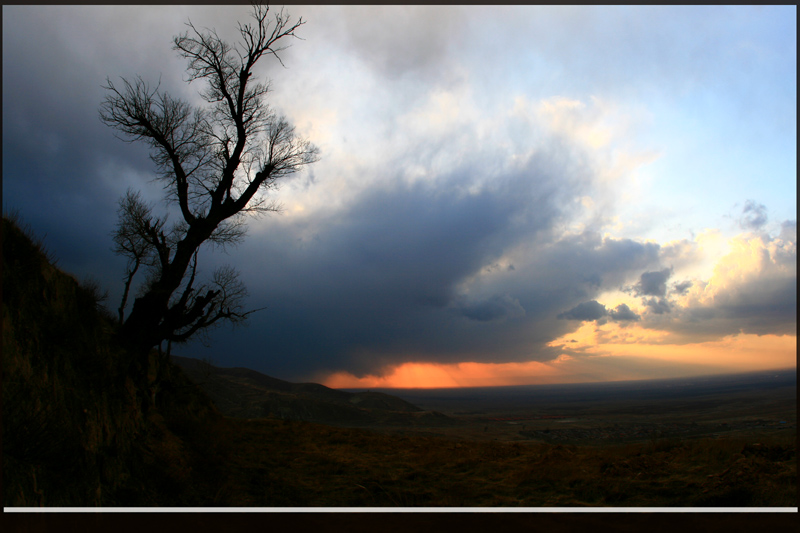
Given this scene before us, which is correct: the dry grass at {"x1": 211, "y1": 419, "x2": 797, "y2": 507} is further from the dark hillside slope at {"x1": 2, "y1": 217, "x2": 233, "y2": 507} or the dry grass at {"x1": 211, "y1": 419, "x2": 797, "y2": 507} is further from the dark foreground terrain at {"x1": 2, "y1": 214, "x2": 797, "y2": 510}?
the dark hillside slope at {"x1": 2, "y1": 217, "x2": 233, "y2": 507}

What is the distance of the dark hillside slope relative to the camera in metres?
4.93

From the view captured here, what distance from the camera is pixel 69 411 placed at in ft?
20.2

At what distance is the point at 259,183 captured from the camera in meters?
10.7

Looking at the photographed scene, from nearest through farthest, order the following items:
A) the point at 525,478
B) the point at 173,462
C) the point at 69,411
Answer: the point at 69,411 → the point at 173,462 → the point at 525,478

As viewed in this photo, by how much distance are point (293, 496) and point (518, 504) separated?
16.7ft

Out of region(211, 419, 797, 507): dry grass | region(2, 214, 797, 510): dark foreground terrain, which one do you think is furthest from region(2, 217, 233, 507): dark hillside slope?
region(211, 419, 797, 507): dry grass

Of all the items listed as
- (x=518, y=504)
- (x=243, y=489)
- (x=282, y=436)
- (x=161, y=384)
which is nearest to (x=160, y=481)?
(x=243, y=489)

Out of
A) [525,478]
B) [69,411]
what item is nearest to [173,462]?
[69,411]

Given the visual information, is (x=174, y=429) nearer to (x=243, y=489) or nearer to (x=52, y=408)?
(x=243, y=489)

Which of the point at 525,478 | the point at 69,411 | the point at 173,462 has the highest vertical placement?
the point at 69,411

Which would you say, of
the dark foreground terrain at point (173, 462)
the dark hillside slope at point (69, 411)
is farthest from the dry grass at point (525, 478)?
the dark hillside slope at point (69, 411)

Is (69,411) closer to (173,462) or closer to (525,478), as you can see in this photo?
(173,462)

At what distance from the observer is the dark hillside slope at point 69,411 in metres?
4.93

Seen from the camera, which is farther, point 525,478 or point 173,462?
point 525,478
